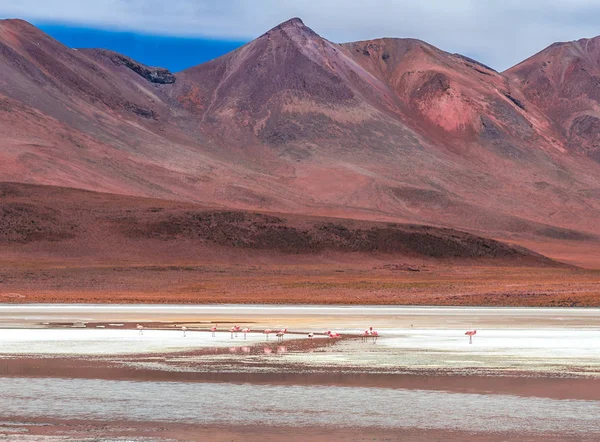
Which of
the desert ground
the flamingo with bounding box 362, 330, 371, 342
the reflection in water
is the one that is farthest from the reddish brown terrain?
the reflection in water

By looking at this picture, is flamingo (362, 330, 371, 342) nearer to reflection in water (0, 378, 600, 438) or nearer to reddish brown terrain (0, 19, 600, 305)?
reflection in water (0, 378, 600, 438)

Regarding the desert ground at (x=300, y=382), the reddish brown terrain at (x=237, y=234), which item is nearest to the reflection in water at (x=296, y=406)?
the desert ground at (x=300, y=382)

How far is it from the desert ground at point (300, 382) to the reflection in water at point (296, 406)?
0.11 feet

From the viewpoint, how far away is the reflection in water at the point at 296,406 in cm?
1717

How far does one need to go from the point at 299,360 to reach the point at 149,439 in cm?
1040

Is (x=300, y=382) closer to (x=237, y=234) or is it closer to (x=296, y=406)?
(x=296, y=406)

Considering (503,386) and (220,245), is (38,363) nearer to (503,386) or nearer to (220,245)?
(503,386)

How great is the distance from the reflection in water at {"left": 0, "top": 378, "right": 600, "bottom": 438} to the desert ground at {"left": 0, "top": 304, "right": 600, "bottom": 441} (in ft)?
0.11

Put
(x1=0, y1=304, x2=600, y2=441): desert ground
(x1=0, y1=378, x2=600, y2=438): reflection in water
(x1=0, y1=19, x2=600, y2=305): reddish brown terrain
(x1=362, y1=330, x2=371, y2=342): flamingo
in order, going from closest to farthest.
→ (x1=0, y1=304, x2=600, y2=441): desert ground, (x1=0, y1=378, x2=600, y2=438): reflection in water, (x1=362, y1=330, x2=371, y2=342): flamingo, (x1=0, y1=19, x2=600, y2=305): reddish brown terrain

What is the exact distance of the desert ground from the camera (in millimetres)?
16766

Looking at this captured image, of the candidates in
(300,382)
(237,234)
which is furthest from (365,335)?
(237,234)

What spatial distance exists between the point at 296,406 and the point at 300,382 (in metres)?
3.06

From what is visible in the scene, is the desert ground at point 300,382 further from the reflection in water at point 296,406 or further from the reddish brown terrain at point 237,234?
the reddish brown terrain at point 237,234

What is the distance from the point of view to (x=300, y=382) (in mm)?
21734
